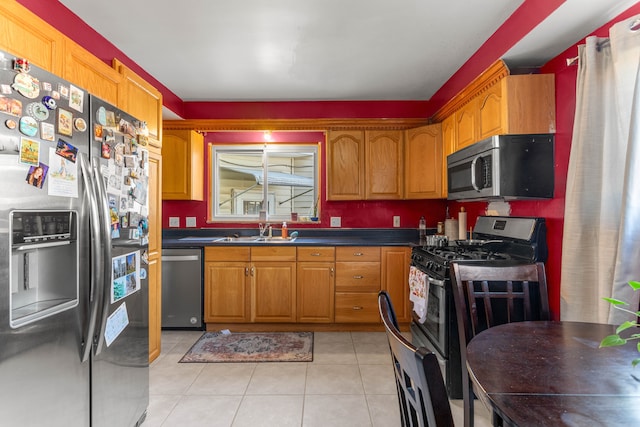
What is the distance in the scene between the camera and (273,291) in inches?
132

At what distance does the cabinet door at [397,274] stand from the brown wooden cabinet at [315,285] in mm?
529

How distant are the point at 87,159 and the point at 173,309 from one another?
234 cm

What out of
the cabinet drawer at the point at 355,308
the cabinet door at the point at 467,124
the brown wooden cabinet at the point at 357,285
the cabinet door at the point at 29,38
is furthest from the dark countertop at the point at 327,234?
the cabinet door at the point at 29,38

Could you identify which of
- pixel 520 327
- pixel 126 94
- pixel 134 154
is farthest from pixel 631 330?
pixel 126 94

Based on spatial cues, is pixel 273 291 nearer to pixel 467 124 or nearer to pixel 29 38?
pixel 467 124

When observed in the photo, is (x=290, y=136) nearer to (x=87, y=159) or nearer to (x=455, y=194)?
(x=455, y=194)

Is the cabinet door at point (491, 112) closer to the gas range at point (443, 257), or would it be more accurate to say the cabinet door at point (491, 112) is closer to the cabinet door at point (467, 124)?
the cabinet door at point (467, 124)

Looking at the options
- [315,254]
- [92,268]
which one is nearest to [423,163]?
[315,254]

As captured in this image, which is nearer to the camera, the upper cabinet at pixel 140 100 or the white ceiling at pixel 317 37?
the white ceiling at pixel 317 37

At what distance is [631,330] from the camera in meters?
1.29

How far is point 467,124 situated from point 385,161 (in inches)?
39.6

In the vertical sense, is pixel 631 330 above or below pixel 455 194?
below

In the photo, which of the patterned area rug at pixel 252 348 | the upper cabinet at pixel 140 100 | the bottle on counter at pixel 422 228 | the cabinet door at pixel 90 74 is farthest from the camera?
the bottle on counter at pixel 422 228

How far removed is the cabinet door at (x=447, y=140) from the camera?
10.1 feet
